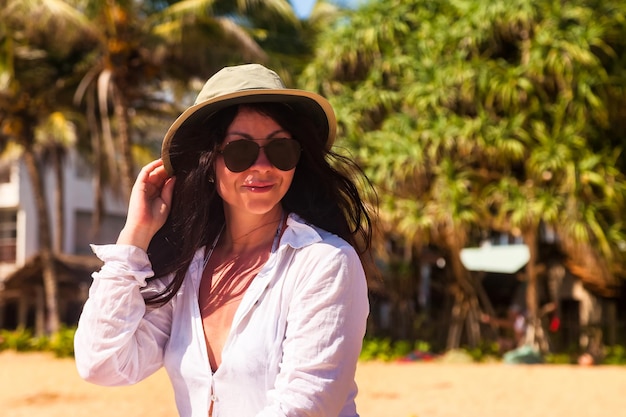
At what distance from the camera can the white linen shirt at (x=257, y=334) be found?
172 cm

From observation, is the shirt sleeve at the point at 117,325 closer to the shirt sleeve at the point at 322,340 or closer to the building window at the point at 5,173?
the shirt sleeve at the point at 322,340

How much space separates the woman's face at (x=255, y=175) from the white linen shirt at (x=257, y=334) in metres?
0.07

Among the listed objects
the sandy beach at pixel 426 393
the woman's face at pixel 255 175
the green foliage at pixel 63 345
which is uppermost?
the woman's face at pixel 255 175

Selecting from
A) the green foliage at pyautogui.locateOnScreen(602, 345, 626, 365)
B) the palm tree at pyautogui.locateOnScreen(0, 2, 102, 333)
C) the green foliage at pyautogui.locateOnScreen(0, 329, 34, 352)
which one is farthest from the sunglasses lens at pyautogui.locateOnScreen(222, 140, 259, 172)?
the green foliage at pyautogui.locateOnScreen(0, 329, 34, 352)

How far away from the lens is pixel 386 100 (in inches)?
717

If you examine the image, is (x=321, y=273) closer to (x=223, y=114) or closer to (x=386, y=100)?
(x=223, y=114)

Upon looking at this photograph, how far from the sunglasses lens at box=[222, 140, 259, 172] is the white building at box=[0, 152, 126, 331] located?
75.0 ft

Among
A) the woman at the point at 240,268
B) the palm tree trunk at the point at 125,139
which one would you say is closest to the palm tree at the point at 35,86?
the palm tree trunk at the point at 125,139

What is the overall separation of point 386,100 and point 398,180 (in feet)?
6.45

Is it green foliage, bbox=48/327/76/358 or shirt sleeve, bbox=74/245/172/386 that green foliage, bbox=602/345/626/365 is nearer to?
green foliage, bbox=48/327/76/358

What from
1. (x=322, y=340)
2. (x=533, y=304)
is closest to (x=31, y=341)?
(x=533, y=304)

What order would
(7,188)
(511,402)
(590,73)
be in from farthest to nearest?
(7,188)
(590,73)
(511,402)

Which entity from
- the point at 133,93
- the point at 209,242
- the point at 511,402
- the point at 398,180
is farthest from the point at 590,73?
the point at 209,242

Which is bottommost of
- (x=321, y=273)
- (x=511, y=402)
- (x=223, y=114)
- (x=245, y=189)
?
(x=511, y=402)
